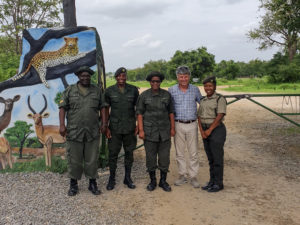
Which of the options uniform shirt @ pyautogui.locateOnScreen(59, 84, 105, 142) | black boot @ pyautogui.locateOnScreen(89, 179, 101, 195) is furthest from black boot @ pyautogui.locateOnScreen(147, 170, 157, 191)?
uniform shirt @ pyautogui.locateOnScreen(59, 84, 105, 142)

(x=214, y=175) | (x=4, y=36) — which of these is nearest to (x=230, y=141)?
(x=214, y=175)

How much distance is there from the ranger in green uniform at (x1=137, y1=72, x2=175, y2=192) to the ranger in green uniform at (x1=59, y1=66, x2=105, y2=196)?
1.92ft

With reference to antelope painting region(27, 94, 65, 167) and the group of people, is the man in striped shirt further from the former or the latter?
antelope painting region(27, 94, 65, 167)

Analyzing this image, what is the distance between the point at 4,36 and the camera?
1226 cm

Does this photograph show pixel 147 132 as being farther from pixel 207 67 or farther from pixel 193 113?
pixel 207 67

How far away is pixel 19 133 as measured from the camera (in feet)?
15.6

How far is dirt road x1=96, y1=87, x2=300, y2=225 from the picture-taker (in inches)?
124

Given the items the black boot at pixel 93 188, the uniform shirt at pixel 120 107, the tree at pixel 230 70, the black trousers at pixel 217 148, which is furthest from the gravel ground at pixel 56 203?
the tree at pixel 230 70

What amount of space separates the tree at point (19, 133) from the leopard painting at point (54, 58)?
0.81 m

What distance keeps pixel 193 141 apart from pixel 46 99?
8.92ft

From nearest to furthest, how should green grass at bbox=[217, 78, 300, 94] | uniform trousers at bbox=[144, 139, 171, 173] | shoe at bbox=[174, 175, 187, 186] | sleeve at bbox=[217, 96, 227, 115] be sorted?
1. sleeve at bbox=[217, 96, 227, 115]
2. uniform trousers at bbox=[144, 139, 171, 173]
3. shoe at bbox=[174, 175, 187, 186]
4. green grass at bbox=[217, 78, 300, 94]

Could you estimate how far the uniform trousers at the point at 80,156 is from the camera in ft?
12.2

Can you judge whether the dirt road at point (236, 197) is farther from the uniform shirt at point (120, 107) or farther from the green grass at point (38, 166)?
the green grass at point (38, 166)

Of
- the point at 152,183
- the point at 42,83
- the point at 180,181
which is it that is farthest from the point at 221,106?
the point at 42,83
